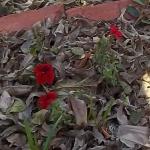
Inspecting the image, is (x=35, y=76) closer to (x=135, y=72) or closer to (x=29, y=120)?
(x=29, y=120)

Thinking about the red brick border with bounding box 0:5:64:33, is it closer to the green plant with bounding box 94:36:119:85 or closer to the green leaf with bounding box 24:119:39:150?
the green plant with bounding box 94:36:119:85

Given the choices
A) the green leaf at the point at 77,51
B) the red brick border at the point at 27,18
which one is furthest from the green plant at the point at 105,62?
the red brick border at the point at 27,18

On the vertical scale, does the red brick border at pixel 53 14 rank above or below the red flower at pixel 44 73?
below

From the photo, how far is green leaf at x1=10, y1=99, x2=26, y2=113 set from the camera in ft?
7.33

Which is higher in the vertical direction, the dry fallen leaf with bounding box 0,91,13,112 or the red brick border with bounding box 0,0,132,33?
the red brick border with bounding box 0,0,132,33

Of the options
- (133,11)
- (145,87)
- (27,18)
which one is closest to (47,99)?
(145,87)

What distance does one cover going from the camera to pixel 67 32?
8.71ft

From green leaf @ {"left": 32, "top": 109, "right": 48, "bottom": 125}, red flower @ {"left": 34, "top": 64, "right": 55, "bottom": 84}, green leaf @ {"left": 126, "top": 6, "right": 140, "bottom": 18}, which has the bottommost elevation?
green leaf @ {"left": 32, "top": 109, "right": 48, "bottom": 125}

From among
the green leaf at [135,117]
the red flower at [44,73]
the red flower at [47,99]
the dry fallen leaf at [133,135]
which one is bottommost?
the dry fallen leaf at [133,135]

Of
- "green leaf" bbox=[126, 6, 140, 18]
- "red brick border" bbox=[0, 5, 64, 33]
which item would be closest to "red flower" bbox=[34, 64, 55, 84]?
"red brick border" bbox=[0, 5, 64, 33]

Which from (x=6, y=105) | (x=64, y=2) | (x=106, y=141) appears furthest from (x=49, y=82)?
(x=64, y=2)

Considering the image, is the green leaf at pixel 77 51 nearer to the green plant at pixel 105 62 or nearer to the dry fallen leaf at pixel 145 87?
the green plant at pixel 105 62

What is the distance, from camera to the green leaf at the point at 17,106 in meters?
2.23

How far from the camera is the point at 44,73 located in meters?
2.20
